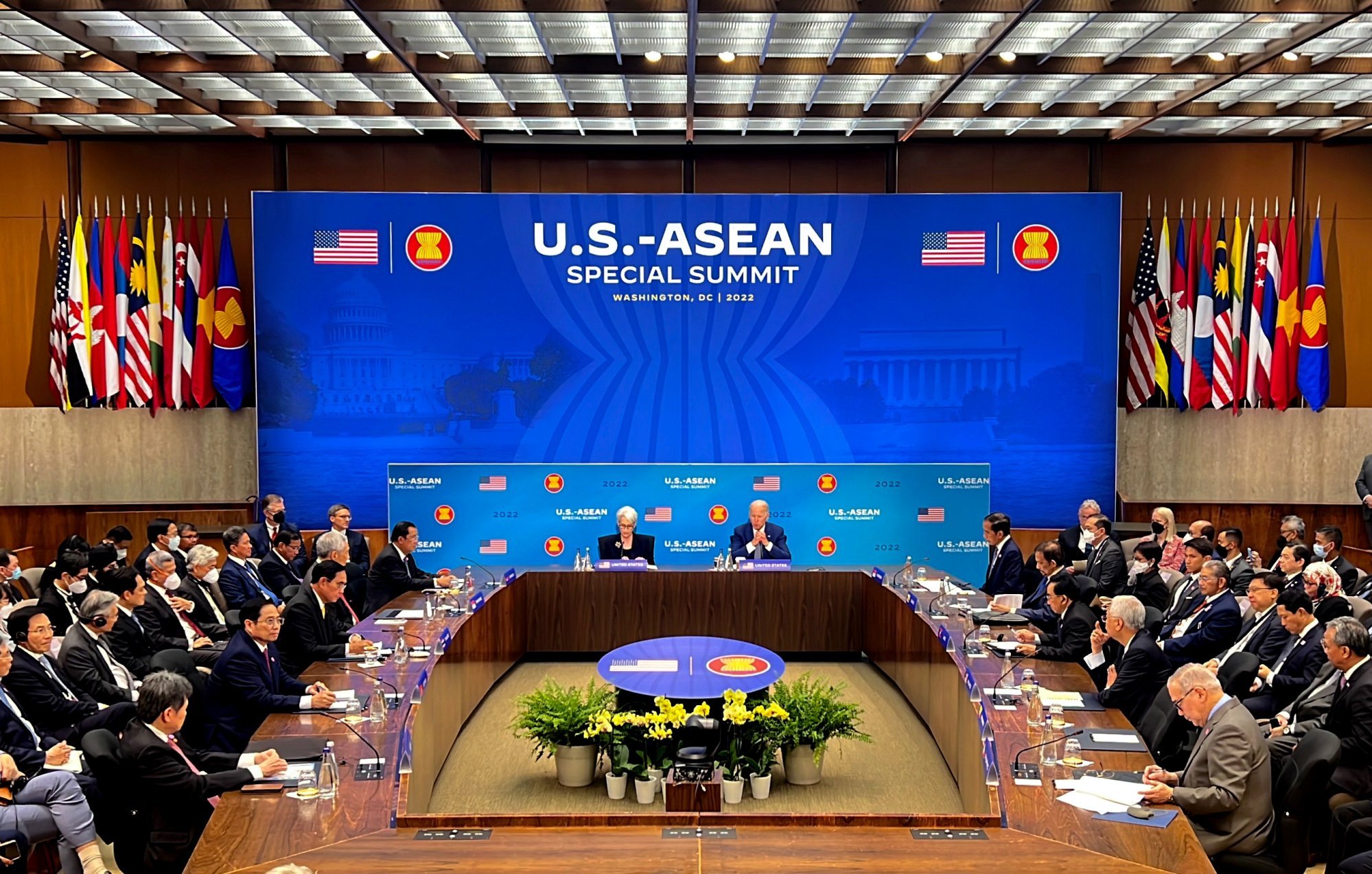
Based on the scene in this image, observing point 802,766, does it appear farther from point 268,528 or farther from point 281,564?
point 268,528

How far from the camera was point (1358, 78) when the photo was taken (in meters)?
10.1

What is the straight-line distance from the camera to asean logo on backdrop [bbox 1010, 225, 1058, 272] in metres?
11.5

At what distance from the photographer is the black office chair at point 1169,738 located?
5531 mm

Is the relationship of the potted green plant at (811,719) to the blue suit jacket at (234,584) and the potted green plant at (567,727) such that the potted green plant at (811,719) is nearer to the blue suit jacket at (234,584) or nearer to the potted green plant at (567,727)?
the potted green plant at (567,727)

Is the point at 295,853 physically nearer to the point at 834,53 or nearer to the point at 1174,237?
the point at 834,53

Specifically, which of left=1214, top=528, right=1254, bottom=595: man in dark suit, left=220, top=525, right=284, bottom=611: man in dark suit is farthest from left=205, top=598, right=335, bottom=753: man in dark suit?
left=1214, top=528, right=1254, bottom=595: man in dark suit

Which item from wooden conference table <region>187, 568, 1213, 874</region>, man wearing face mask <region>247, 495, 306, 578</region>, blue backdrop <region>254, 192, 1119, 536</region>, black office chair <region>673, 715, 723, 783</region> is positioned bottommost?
black office chair <region>673, 715, 723, 783</region>

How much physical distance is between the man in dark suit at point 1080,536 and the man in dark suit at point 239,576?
6.43 meters

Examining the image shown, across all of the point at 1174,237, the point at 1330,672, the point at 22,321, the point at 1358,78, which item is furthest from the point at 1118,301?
the point at 22,321

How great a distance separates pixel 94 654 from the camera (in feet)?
21.1

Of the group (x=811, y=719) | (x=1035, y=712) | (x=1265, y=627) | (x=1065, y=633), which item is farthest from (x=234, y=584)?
(x=1265, y=627)

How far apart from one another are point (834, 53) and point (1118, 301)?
13.2 ft

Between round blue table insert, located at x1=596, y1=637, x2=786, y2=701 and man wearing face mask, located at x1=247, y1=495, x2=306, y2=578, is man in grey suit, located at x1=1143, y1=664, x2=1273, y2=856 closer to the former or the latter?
round blue table insert, located at x1=596, y1=637, x2=786, y2=701

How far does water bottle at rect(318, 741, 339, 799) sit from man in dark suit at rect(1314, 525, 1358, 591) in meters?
7.35
